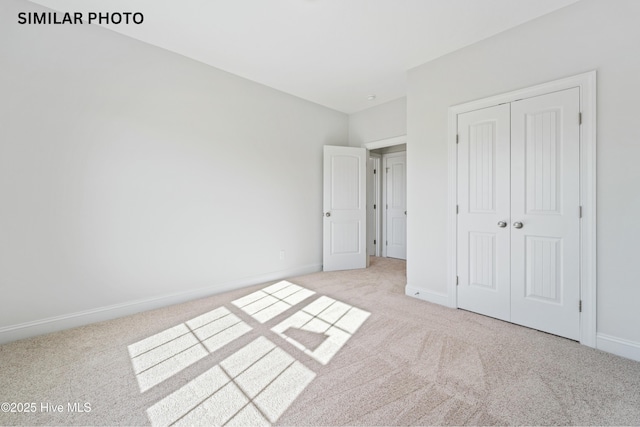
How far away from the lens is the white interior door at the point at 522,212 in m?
2.18

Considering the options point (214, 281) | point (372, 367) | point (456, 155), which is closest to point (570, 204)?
point (456, 155)

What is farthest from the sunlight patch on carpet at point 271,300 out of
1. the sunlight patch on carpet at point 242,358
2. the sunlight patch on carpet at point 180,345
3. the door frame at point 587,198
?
the door frame at point 587,198

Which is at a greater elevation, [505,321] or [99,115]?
[99,115]

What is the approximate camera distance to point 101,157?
2.47 m

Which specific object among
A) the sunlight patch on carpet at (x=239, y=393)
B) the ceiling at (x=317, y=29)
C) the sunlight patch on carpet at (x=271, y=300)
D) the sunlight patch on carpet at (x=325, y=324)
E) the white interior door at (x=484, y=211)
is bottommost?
the sunlight patch on carpet at (x=239, y=393)

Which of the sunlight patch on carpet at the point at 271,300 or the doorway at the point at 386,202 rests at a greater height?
the doorway at the point at 386,202

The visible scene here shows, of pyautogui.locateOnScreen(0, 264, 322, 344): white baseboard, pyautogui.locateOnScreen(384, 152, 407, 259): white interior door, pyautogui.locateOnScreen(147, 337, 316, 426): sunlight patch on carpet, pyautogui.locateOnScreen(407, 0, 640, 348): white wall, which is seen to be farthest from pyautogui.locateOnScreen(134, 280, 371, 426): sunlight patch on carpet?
pyautogui.locateOnScreen(384, 152, 407, 259): white interior door

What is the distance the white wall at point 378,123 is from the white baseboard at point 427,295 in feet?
7.68

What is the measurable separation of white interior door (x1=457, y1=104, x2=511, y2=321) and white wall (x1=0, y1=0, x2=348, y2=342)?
7.87 feet

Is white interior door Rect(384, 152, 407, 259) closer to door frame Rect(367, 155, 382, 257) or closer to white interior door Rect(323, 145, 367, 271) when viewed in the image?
door frame Rect(367, 155, 382, 257)

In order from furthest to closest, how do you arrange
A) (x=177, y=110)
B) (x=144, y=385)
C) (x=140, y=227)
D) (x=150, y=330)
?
(x=177, y=110) → (x=140, y=227) → (x=150, y=330) → (x=144, y=385)

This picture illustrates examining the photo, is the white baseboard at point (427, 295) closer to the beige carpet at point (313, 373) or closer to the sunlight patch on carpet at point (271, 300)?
the beige carpet at point (313, 373)

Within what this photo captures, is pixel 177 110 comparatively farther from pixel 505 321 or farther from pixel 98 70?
pixel 505 321

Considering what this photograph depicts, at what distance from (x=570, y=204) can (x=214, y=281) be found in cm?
361
